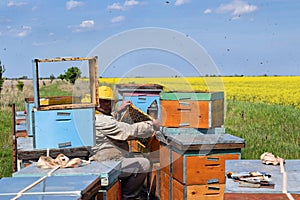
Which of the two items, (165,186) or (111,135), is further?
(165,186)

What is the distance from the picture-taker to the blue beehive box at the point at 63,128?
374 cm

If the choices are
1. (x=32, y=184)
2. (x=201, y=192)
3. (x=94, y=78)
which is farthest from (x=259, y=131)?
(x=32, y=184)

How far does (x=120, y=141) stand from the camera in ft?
13.8

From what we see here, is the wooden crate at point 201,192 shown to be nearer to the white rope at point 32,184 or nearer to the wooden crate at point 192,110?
the wooden crate at point 192,110

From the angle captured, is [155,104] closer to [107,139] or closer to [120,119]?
[120,119]

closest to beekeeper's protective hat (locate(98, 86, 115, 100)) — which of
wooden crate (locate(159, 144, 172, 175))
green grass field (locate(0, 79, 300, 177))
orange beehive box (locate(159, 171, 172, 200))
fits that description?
wooden crate (locate(159, 144, 172, 175))

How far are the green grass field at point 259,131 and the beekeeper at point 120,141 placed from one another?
256 cm

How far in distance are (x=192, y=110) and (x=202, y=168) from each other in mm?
704

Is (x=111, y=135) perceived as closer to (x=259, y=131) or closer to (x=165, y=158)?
(x=165, y=158)

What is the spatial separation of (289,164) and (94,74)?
2.01 m

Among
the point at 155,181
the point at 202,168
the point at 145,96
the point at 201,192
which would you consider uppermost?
the point at 145,96

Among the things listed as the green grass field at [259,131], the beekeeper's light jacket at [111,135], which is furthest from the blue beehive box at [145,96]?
the green grass field at [259,131]

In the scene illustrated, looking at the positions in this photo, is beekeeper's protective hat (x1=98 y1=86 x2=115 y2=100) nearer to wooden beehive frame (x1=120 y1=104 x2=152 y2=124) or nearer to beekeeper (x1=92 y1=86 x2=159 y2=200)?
beekeeper (x1=92 y1=86 x2=159 y2=200)

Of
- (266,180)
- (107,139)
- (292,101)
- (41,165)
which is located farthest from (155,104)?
(292,101)
